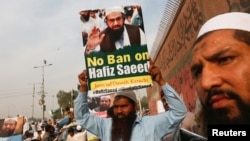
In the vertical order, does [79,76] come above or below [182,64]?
below

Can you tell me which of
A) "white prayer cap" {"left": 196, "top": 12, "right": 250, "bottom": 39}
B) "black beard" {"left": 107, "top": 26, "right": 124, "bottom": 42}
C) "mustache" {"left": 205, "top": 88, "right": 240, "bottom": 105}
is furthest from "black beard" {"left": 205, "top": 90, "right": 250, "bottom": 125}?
"black beard" {"left": 107, "top": 26, "right": 124, "bottom": 42}

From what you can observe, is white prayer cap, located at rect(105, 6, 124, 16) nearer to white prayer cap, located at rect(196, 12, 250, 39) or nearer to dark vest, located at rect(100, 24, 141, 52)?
dark vest, located at rect(100, 24, 141, 52)

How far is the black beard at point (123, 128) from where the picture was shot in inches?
132

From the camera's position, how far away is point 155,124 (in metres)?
3.29

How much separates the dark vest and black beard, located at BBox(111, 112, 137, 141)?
0.72 meters

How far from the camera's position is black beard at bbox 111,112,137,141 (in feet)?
11.0

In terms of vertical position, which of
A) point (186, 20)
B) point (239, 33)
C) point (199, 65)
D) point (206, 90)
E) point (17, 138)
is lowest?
point (17, 138)

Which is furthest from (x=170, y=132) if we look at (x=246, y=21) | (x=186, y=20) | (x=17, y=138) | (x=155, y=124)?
(x=17, y=138)

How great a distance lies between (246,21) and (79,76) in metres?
1.68

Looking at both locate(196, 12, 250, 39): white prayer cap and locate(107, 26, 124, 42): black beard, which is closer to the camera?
locate(196, 12, 250, 39): white prayer cap

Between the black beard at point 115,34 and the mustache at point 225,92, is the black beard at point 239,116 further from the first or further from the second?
the black beard at point 115,34

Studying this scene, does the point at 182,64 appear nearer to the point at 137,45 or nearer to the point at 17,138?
the point at 137,45

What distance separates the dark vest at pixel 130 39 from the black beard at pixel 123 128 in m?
0.72

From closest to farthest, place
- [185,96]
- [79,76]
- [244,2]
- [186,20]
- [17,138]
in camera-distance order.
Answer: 1. [244,2]
2. [79,76]
3. [186,20]
4. [185,96]
5. [17,138]
